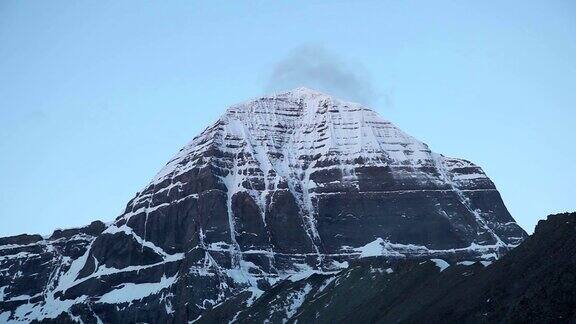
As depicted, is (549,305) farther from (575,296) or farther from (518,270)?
(518,270)

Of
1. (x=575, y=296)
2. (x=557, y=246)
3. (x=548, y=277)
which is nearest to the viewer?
(x=575, y=296)

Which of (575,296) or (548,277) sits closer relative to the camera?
(575,296)

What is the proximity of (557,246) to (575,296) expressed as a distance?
26.7m

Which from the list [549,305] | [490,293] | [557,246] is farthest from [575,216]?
[549,305]

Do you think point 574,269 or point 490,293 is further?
point 490,293

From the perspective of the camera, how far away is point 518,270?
643ft

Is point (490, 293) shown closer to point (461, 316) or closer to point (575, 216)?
point (461, 316)

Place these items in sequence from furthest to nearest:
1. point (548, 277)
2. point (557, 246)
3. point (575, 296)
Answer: point (557, 246) < point (548, 277) < point (575, 296)

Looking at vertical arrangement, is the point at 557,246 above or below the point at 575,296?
above

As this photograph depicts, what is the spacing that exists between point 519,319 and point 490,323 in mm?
9892

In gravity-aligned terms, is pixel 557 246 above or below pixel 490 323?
above

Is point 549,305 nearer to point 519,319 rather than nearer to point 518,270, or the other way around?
point 519,319

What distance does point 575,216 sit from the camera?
7741 inches

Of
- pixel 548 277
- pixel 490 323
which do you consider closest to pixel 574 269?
pixel 548 277
